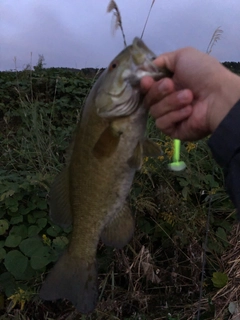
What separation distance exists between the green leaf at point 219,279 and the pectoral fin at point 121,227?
4.81 ft

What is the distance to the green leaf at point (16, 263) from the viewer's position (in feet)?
10.4

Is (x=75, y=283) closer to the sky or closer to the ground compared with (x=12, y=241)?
closer to the sky

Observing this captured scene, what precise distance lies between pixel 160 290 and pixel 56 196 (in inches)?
62.7

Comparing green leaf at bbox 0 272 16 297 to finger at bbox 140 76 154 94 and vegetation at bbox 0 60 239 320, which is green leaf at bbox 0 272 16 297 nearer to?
vegetation at bbox 0 60 239 320

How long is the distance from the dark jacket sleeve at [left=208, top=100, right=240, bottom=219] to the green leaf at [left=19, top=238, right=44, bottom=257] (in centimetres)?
179

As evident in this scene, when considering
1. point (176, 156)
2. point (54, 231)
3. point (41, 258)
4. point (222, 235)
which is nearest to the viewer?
point (176, 156)

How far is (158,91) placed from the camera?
1621 mm

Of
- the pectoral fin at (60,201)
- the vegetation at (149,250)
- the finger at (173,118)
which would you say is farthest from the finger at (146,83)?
the vegetation at (149,250)

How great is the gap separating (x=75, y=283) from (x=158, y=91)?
0.92 metres

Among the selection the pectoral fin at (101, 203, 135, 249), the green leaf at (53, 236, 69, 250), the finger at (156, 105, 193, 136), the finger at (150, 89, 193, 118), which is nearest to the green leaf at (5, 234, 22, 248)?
the green leaf at (53, 236, 69, 250)

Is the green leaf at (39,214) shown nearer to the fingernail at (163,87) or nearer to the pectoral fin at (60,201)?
the pectoral fin at (60,201)

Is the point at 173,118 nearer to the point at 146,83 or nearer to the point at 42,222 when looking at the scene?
the point at 146,83

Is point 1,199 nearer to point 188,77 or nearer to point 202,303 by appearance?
point 202,303

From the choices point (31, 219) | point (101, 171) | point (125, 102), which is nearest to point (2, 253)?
point (31, 219)
